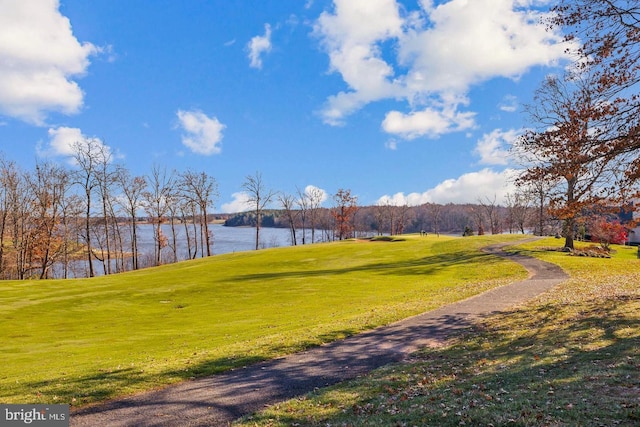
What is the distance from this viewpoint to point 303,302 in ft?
76.8

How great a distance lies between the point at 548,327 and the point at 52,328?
2189cm

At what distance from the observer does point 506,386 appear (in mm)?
8281

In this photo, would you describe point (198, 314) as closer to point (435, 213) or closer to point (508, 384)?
point (508, 384)

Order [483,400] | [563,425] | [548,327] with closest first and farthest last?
1. [563,425]
2. [483,400]
3. [548,327]

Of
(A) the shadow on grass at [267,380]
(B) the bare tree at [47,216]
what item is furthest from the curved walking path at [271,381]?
(B) the bare tree at [47,216]

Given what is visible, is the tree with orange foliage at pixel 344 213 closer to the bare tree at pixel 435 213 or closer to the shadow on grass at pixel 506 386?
the bare tree at pixel 435 213

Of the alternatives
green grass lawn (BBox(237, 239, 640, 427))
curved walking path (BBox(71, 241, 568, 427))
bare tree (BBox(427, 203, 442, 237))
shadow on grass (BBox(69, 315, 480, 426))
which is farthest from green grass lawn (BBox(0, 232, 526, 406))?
bare tree (BBox(427, 203, 442, 237))

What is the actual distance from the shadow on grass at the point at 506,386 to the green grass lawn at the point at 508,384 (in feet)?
0.06

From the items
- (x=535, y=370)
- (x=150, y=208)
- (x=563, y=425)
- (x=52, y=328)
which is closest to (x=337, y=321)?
(x=535, y=370)

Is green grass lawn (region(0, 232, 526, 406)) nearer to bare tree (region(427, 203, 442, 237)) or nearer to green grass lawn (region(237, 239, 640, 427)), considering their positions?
green grass lawn (region(237, 239, 640, 427))

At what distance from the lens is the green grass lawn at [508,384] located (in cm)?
675

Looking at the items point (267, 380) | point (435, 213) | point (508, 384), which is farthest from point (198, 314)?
point (435, 213)

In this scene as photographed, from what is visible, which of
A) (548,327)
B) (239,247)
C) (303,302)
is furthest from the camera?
(239,247)

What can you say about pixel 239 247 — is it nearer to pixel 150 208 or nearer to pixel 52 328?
pixel 150 208
